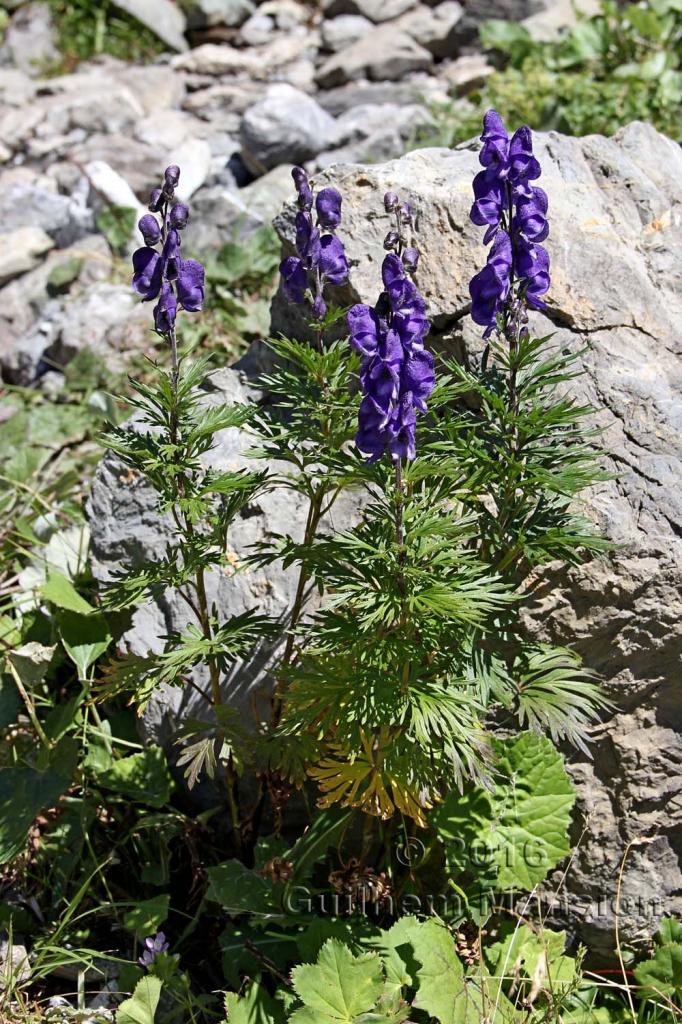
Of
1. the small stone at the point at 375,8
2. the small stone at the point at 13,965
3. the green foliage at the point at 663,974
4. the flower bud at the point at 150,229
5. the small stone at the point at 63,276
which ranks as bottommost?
the small stone at the point at 13,965

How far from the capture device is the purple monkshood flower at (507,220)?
7.68 feet

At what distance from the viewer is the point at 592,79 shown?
6.75m

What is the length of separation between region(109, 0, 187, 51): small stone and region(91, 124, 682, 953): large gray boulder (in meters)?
7.10

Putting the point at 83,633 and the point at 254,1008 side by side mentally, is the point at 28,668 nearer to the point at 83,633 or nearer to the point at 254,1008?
the point at 83,633

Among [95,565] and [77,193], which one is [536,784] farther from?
[77,193]

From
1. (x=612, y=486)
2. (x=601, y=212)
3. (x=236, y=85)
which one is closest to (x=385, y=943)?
(x=612, y=486)

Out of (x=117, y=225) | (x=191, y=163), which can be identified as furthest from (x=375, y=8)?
(x=117, y=225)

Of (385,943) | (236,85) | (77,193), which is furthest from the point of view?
(236,85)

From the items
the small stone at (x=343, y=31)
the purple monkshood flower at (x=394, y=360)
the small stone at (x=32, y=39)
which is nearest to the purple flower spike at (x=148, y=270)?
the purple monkshood flower at (x=394, y=360)

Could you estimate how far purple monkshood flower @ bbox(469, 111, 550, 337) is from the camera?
234 cm

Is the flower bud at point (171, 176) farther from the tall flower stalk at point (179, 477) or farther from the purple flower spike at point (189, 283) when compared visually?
the purple flower spike at point (189, 283)

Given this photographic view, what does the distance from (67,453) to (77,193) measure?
116 inches

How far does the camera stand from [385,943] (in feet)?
9.25

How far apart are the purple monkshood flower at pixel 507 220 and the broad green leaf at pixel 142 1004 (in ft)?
6.35
